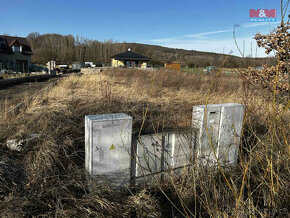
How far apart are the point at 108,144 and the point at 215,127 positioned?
5.65 ft

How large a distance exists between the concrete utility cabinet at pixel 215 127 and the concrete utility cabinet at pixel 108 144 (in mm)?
1126

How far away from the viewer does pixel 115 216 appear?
220 centimetres

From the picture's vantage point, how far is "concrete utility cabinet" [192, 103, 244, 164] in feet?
10.1

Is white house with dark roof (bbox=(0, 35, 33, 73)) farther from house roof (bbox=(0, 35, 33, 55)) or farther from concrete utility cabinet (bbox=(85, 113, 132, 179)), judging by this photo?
concrete utility cabinet (bbox=(85, 113, 132, 179))

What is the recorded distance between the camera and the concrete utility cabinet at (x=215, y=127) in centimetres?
308

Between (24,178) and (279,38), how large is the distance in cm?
566

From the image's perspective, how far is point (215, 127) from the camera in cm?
324

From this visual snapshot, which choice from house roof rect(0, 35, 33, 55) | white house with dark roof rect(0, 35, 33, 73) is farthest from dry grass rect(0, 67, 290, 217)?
house roof rect(0, 35, 33, 55)

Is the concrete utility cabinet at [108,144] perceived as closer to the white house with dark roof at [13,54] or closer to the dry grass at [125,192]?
the dry grass at [125,192]

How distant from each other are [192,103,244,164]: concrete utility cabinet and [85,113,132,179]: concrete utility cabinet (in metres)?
1.13

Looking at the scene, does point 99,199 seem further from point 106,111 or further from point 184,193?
point 106,111

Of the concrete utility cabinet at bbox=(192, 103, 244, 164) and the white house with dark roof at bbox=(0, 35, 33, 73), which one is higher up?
the white house with dark roof at bbox=(0, 35, 33, 73)

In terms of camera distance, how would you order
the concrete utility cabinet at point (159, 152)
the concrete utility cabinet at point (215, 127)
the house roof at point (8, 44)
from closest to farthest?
the concrete utility cabinet at point (159, 152), the concrete utility cabinet at point (215, 127), the house roof at point (8, 44)

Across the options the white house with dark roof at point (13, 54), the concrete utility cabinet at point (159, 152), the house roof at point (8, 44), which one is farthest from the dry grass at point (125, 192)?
the house roof at point (8, 44)
